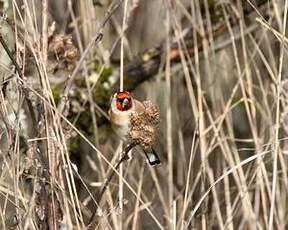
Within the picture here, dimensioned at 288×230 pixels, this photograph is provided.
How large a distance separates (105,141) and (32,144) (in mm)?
1062

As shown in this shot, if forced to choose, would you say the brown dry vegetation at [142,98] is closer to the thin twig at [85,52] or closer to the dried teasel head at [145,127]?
Answer: the thin twig at [85,52]

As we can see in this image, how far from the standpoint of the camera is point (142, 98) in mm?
2875

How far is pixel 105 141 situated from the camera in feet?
8.32

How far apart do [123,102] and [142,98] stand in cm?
121

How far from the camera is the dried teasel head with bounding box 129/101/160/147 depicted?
4.09 ft

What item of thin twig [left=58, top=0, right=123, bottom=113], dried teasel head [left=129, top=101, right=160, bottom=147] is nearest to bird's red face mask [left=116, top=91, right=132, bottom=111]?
thin twig [left=58, top=0, right=123, bottom=113]

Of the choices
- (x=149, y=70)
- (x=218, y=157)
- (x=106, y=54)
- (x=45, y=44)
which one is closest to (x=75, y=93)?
(x=106, y=54)

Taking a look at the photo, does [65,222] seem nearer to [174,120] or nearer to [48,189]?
[48,189]

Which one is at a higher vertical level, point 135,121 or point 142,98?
point 142,98

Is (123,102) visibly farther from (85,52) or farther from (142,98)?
(142,98)

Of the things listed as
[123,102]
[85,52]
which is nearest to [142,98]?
[123,102]

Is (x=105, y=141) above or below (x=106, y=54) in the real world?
below

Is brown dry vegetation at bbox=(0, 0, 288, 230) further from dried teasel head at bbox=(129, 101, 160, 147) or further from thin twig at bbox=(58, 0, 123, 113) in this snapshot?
dried teasel head at bbox=(129, 101, 160, 147)

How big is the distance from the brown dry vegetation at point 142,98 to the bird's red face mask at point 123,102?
4 cm
